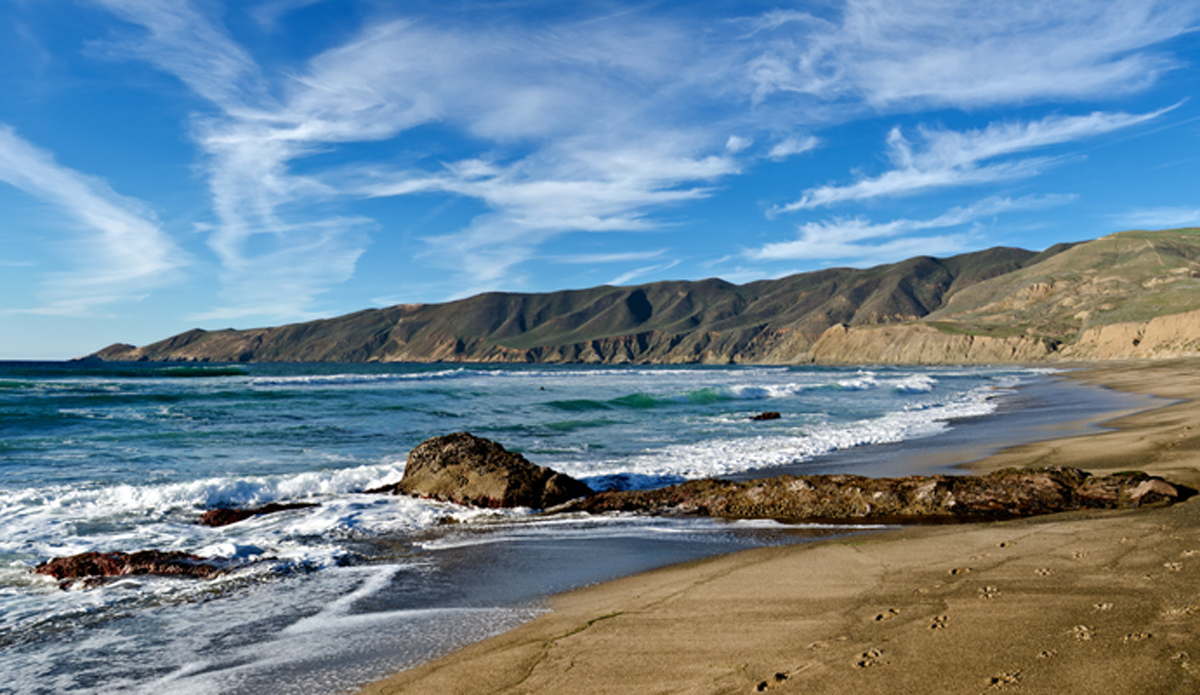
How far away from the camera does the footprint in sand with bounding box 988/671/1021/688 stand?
9.04 ft

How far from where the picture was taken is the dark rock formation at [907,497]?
265 inches

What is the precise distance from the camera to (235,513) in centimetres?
849

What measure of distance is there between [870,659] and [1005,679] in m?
0.59

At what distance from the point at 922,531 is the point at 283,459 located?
41.7 feet

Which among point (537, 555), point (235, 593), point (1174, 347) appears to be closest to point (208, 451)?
point (235, 593)

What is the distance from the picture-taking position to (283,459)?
534 inches

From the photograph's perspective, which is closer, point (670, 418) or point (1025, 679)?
point (1025, 679)

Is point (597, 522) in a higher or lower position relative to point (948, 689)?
lower

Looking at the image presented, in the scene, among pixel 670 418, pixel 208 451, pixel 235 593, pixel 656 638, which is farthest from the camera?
pixel 670 418

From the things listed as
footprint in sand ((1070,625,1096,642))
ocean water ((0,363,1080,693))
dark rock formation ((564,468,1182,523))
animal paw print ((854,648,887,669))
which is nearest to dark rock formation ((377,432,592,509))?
ocean water ((0,363,1080,693))

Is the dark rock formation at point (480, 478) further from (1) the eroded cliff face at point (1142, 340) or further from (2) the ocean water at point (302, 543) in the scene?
(1) the eroded cliff face at point (1142, 340)

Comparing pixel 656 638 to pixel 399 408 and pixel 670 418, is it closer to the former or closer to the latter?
pixel 670 418

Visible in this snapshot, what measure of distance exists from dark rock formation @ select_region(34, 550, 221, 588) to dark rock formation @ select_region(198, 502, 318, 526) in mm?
1933

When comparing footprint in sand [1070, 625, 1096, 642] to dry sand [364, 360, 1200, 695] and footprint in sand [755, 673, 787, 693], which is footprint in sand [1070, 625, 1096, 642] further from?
footprint in sand [755, 673, 787, 693]
